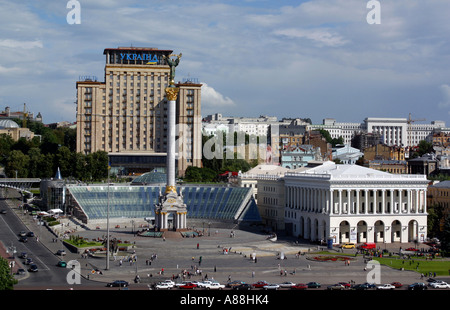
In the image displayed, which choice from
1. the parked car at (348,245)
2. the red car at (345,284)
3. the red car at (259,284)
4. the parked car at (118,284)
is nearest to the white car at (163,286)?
the parked car at (118,284)

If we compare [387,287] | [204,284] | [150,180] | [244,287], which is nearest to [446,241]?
[387,287]

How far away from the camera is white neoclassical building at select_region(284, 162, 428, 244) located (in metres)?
108

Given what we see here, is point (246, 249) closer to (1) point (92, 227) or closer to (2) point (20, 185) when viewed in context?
(1) point (92, 227)

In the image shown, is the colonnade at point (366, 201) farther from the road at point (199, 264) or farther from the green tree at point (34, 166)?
Result: the green tree at point (34, 166)

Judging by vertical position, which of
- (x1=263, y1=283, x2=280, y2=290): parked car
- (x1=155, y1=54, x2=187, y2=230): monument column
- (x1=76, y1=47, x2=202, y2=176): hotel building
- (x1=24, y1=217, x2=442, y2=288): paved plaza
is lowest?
(x1=24, y1=217, x2=442, y2=288): paved plaza

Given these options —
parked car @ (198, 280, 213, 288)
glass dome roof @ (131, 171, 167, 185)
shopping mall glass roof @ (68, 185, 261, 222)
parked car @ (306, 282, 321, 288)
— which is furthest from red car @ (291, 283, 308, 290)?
glass dome roof @ (131, 171, 167, 185)

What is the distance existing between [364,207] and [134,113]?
3715 inches

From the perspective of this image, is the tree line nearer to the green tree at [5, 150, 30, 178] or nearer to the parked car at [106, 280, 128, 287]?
the green tree at [5, 150, 30, 178]

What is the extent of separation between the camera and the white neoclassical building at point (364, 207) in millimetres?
108188

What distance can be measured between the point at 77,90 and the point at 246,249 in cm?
10192

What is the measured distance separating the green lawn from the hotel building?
4101 inches

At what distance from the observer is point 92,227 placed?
12075 cm

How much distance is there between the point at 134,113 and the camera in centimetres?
19050
